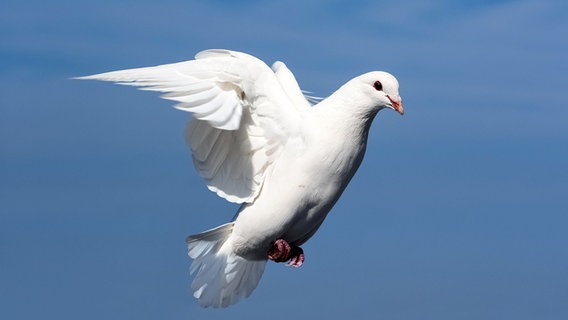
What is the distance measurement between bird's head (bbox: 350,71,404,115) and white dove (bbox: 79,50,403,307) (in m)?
0.01

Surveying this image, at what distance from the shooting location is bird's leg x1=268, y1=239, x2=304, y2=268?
38.7ft

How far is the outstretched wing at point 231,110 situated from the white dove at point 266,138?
0.4 inches

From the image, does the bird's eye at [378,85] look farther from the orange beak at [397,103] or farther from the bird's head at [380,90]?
the orange beak at [397,103]

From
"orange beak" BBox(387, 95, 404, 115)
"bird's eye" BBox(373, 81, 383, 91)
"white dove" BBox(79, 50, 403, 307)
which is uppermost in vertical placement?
"bird's eye" BBox(373, 81, 383, 91)

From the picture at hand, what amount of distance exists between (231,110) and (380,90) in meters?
1.55

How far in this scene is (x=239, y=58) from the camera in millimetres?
11812

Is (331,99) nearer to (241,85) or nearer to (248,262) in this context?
(241,85)

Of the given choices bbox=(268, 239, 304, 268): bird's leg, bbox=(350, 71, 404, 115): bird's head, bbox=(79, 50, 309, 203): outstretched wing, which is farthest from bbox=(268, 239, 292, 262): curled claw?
bbox=(350, 71, 404, 115): bird's head

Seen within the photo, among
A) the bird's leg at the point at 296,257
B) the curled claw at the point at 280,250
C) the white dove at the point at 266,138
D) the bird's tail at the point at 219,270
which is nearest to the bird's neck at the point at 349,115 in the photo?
the white dove at the point at 266,138

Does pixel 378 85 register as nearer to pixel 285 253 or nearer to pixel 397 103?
pixel 397 103

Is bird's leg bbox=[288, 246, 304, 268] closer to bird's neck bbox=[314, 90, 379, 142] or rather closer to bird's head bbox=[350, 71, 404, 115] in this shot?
bird's neck bbox=[314, 90, 379, 142]

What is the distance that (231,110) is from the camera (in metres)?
11.1

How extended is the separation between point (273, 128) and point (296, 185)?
2.26ft

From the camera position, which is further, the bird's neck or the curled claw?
the curled claw
